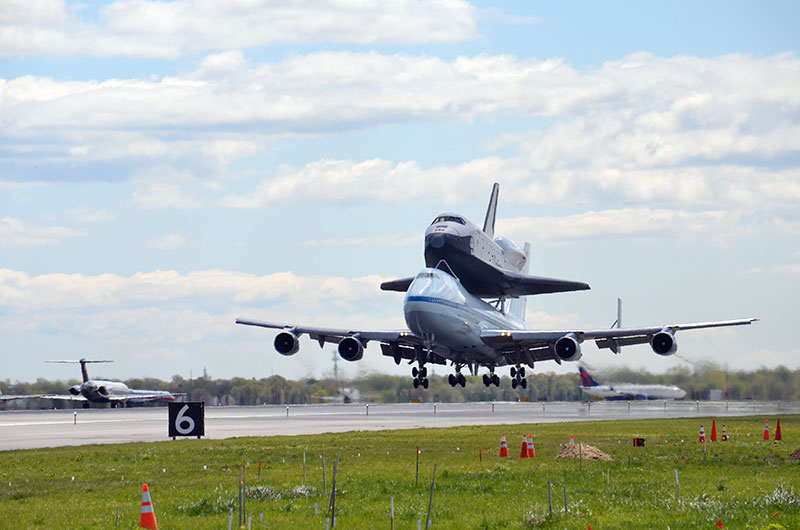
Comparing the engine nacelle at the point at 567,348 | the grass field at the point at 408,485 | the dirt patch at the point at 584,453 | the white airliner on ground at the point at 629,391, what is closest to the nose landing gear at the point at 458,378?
the engine nacelle at the point at 567,348

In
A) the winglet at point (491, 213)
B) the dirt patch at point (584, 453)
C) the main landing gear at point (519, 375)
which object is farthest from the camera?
the winglet at point (491, 213)

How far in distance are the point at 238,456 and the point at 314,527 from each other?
61.9ft

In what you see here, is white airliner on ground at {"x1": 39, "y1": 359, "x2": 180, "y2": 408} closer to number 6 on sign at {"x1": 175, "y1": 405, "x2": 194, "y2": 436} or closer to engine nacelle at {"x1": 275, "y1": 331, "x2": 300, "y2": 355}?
engine nacelle at {"x1": 275, "y1": 331, "x2": 300, "y2": 355}

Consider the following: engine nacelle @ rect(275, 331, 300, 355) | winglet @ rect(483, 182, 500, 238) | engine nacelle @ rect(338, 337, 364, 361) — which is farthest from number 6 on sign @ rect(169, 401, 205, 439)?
winglet @ rect(483, 182, 500, 238)

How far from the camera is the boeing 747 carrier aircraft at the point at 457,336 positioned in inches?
2151

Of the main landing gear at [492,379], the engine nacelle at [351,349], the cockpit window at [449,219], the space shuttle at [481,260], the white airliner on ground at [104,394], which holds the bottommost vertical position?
the white airliner on ground at [104,394]

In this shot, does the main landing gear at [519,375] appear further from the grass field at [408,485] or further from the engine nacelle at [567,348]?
the grass field at [408,485]

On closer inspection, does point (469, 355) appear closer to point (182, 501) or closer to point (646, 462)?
point (646, 462)

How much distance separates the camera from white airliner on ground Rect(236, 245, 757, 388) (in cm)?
5459

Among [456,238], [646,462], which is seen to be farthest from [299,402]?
[646,462]

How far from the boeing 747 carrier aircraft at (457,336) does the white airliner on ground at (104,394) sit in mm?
58664

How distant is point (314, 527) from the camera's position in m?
19.4

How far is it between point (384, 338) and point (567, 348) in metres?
11.0

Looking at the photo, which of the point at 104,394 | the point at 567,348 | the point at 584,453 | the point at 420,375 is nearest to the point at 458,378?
the point at 420,375
